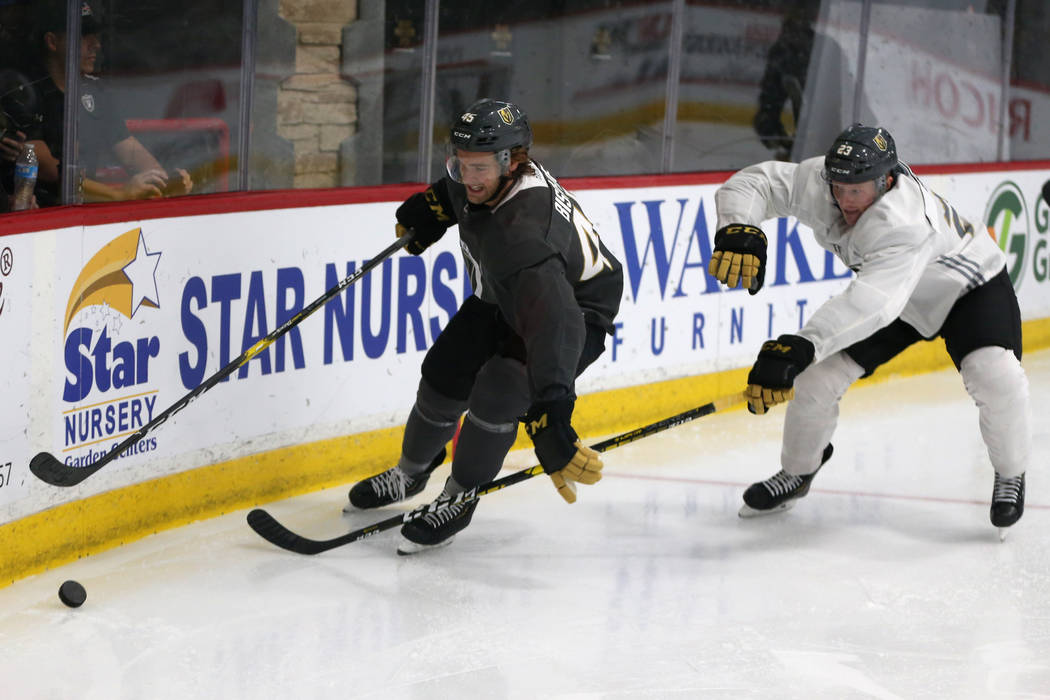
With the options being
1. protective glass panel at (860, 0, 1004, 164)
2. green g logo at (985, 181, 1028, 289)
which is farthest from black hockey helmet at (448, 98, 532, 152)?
protective glass panel at (860, 0, 1004, 164)

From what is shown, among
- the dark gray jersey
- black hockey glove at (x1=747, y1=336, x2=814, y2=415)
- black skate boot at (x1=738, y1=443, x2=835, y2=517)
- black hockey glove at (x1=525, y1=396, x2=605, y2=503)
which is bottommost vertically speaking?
black skate boot at (x1=738, y1=443, x2=835, y2=517)

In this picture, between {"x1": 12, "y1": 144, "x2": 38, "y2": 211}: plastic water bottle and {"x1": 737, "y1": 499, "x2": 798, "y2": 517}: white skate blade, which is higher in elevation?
{"x1": 12, "y1": 144, "x2": 38, "y2": 211}: plastic water bottle

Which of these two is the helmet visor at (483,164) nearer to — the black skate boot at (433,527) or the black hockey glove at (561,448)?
the black hockey glove at (561,448)

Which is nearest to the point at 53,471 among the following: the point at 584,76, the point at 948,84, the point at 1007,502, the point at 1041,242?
the point at 1007,502

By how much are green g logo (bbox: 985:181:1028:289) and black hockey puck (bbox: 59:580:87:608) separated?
423 cm

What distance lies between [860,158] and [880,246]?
0.21m

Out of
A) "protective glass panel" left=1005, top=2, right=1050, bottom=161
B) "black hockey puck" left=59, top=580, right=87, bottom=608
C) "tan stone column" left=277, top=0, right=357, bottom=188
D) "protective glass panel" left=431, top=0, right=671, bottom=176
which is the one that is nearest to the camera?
"black hockey puck" left=59, top=580, right=87, bottom=608

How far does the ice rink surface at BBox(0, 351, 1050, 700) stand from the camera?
105 inches

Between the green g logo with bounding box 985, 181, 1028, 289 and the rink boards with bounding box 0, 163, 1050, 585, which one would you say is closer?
the rink boards with bounding box 0, 163, 1050, 585

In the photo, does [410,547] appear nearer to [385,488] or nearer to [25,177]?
[385,488]

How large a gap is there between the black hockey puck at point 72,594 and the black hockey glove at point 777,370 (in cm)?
148

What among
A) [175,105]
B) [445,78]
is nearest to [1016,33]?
[445,78]

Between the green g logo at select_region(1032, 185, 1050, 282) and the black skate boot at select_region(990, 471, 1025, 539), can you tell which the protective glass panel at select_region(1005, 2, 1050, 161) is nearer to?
the green g logo at select_region(1032, 185, 1050, 282)

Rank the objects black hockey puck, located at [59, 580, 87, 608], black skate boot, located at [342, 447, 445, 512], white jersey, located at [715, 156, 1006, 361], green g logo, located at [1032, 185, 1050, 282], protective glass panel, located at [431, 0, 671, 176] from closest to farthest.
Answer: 1. black hockey puck, located at [59, 580, 87, 608]
2. white jersey, located at [715, 156, 1006, 361]
3. black skate boot, located at [342, 447, 445, 512]
4. protective glass panel, located at [431, 0, 671, 176]
5. green g logo, located at [1032, 185, 1050, 282]
